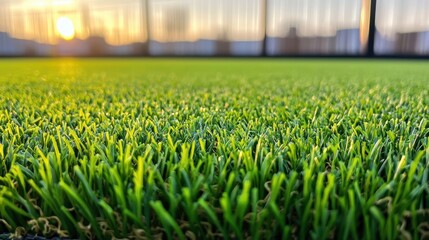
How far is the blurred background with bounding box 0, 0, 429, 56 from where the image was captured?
1025 cm

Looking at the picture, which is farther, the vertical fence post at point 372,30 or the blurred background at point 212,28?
the blurred background at point 212,28

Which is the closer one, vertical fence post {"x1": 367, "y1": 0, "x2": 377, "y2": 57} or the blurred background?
vertical fence post {"x1": 367, "y1": 0, "x2": 377, "y2": 57}

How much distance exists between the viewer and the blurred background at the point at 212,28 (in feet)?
33.6

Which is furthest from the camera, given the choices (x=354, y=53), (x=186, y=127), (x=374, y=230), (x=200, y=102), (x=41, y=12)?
(x=41, y=12)

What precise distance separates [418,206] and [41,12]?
15.5 m

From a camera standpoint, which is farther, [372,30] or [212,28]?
[212,28]

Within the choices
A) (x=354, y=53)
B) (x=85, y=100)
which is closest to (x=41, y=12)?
(x=354, y=53)

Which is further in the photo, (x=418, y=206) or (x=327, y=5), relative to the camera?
(x=327, y=5)

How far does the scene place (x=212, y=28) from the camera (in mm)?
12438

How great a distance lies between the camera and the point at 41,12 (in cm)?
1345

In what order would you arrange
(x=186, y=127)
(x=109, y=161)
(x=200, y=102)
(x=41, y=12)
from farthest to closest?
(x=41, y=12) → (x=200, y=102) → (x=186, y=127) → (x=109, y=161)

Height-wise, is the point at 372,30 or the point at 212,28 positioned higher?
the point at 212,28

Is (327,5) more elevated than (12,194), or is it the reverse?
(327,5)

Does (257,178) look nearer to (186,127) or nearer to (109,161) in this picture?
(109,161)
